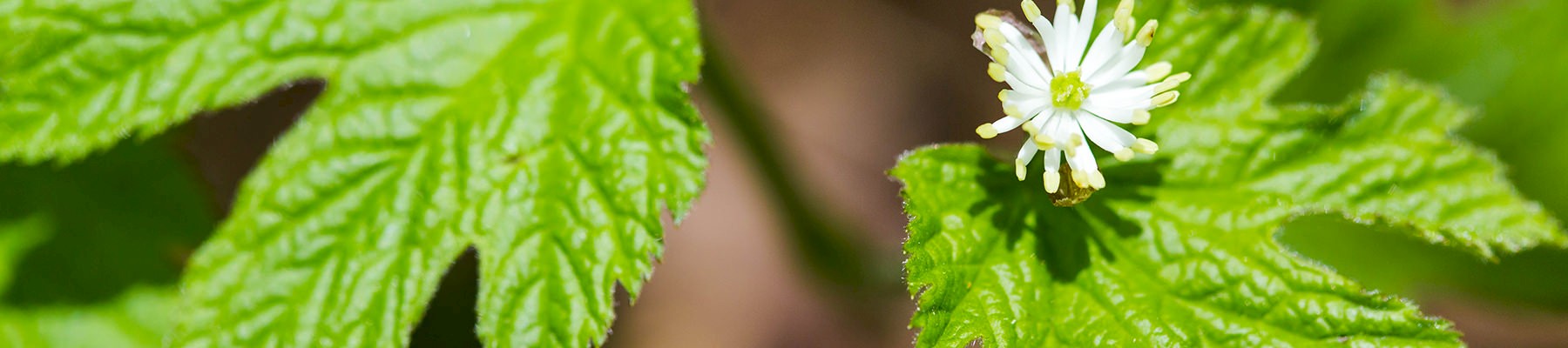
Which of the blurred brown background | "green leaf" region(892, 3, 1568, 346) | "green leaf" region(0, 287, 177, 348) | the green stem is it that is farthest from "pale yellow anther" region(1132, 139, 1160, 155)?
"green leaf" region(0, 287, 177, 348)

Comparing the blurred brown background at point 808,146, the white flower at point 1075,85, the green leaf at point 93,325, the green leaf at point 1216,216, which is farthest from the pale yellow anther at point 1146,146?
the green leaf at point 93,325

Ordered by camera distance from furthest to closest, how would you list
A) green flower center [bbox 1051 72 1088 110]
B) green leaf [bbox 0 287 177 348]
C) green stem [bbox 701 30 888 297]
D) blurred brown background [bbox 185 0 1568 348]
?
blurred brown background [bbox 185 0 1568 348]
green leaf [bbox 0 287 177 348]
green stem [bbox 701 30 888 297]
green flower center [bbox 1051 72 1088 110]

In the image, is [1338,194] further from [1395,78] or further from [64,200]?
[64,200]

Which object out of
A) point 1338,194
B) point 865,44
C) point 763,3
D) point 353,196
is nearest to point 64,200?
point 353,196

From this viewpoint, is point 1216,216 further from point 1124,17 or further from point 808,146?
point 808,146

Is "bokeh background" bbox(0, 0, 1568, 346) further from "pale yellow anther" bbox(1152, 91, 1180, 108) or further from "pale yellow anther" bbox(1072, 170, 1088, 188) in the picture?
"pale yellow anther" bbox(1072, 170, 1088, 188)
